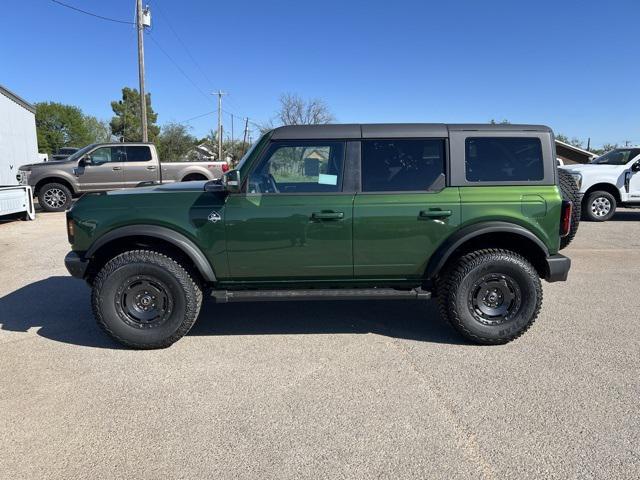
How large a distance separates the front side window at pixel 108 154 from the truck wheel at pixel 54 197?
3.89 ft

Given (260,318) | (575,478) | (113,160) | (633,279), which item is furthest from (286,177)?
(113,160)

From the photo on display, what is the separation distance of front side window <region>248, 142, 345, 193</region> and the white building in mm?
19276

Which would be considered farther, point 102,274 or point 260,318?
point 260,318

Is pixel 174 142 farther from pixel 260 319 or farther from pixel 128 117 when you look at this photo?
pixel 260 319

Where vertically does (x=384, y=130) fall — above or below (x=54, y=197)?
above

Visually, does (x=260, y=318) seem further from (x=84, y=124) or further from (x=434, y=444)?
(x=84, y=124)

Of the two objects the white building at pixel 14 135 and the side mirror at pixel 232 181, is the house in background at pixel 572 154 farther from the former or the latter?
the side mirror at pixel 232 181

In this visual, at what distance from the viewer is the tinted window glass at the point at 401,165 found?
13.2 feet

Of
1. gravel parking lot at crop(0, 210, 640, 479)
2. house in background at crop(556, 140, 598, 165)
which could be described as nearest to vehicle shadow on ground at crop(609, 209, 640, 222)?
gravel parking lot at crop(0, 210, 640, 479)

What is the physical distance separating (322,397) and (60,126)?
3476 inches

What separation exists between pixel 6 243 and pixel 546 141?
Answer: 30.1ft

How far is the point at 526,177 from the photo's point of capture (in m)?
4.07

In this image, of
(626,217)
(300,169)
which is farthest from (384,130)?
(626,217)

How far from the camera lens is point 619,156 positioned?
483 inches
